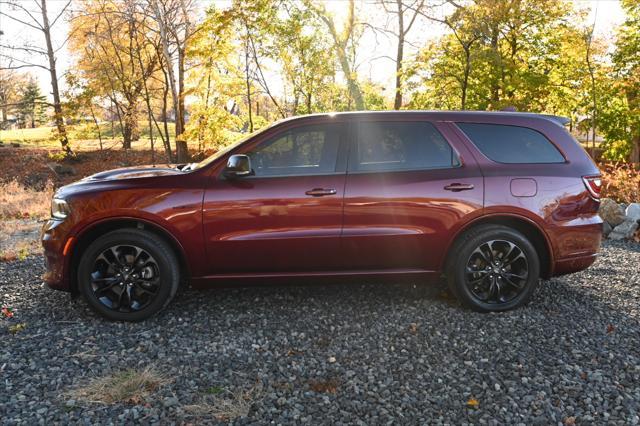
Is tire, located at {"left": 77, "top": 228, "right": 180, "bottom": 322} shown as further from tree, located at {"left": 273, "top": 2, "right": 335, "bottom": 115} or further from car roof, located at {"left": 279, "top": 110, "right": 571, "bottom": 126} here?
tree, located at {"left": 273, "top": 2, "right": 335, "bottom": 115}

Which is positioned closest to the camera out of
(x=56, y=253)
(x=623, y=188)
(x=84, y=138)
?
(x=56, y=253)

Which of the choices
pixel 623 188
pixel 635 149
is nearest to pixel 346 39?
pixel 623 188

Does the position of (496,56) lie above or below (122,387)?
above

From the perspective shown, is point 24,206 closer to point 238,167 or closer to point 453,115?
point 238,167

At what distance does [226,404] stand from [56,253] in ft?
6.99

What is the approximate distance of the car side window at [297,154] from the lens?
4012mm

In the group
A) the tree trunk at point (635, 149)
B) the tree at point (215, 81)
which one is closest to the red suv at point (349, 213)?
the tree at point (215, 81)

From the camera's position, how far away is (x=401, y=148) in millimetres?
4148

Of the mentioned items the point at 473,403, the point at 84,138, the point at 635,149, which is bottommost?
the point at 473,403

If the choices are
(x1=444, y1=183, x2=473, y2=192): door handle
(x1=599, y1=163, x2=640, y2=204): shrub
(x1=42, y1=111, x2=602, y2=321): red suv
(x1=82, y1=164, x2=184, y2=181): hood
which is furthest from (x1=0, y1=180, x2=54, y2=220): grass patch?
(x1=599, y1=163, x2=640, y2=204): shrub

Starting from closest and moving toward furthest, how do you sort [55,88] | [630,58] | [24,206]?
1. [24,206]
2. [630,58]
3. [55,88]

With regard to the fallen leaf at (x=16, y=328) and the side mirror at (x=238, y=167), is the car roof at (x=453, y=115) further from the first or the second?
the fallen leaf at (x=16, y=328)

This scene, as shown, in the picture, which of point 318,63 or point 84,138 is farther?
point 84,138

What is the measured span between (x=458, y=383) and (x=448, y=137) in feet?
6.77
